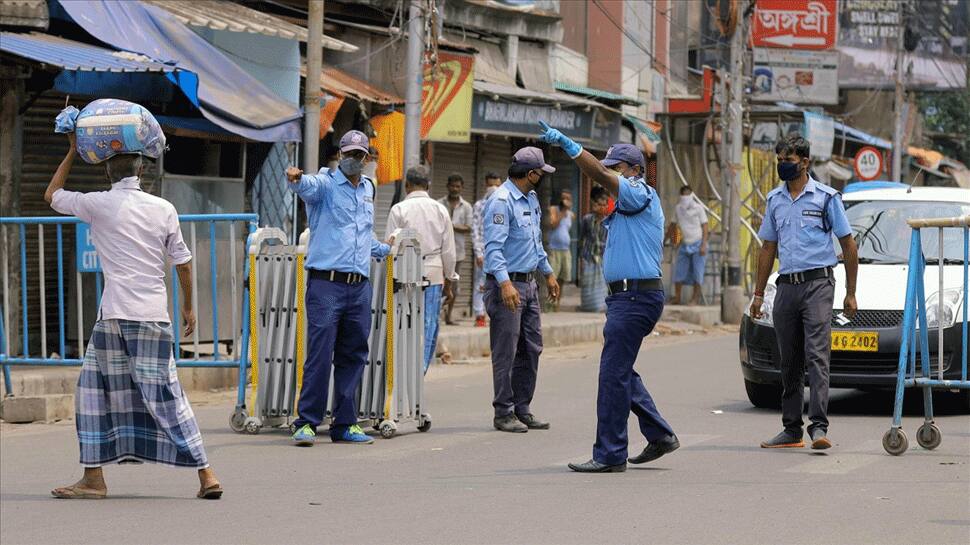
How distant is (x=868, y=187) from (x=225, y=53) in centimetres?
683

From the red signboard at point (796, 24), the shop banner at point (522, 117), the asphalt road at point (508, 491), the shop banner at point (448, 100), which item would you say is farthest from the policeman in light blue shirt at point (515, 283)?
the red signboard at point (796, 24)

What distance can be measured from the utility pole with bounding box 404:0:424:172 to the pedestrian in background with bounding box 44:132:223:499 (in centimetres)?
876

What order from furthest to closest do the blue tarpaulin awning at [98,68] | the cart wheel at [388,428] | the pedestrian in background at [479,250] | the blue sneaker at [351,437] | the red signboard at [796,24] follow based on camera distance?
the red signboard at [796,24]
the pedestrian in background at [479,250]
the blue tarpaulin awning at [98,68]
the cart wheel at [388,428]
the blue sneaker at [351,437]

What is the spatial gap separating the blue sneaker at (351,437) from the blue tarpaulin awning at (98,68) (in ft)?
12.0

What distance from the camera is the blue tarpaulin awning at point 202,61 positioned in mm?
13609

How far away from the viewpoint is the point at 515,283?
35.0 ft

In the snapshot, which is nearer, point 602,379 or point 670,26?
point 602,379

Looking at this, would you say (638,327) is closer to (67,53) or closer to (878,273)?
(878,273)

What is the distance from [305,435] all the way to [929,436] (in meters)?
3.74

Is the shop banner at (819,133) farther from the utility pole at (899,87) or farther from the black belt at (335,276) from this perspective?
the black belt at (335,276)

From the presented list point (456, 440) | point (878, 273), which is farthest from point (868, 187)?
point (456, 440)

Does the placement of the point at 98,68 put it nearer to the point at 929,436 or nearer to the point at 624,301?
the point at 624,301

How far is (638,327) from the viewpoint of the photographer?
854 cm

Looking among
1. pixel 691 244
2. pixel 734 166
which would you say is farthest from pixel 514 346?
pixel 691 244
